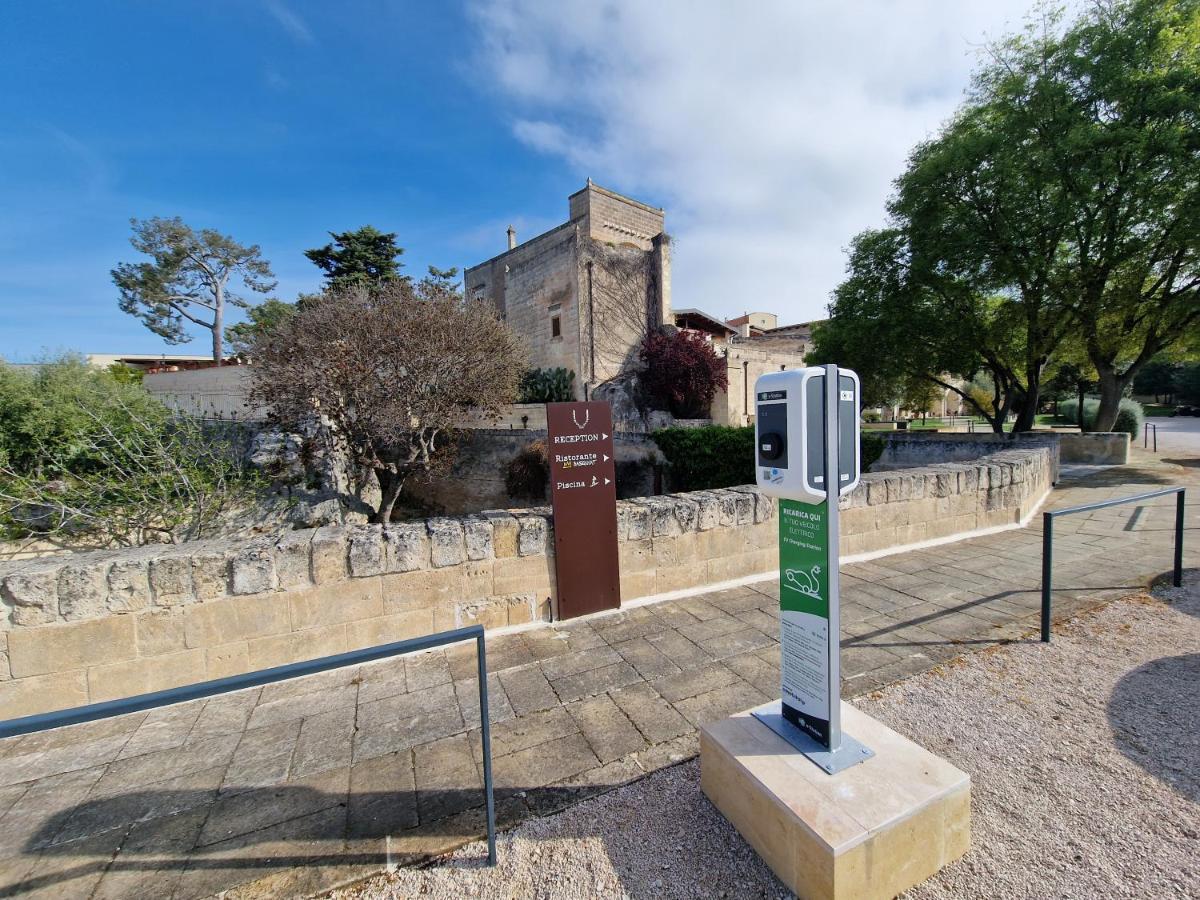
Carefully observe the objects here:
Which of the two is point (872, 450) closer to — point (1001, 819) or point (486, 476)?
point (486, 476)

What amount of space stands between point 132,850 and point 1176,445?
24.9 m

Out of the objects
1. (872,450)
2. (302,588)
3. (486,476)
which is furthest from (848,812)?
(486,476)

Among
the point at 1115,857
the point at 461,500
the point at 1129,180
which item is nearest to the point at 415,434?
the point at 461,500

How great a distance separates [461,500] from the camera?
1490 centimetres

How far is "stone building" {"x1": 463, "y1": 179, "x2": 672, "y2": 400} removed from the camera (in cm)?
2052

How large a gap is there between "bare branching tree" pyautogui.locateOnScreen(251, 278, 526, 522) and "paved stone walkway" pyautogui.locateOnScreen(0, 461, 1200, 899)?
25.8 ft

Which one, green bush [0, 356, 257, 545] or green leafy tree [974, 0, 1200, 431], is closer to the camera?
green bush [0, 356, 257, 545]

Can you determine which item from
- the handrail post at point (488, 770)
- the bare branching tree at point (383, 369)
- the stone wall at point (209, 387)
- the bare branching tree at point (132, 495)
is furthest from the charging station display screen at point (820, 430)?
the stone wall at point (209, 387)

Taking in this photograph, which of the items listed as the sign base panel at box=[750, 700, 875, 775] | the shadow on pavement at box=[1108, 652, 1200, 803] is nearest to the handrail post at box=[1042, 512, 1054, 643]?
the shadow on pavement at box=[1108, 652, 1200, 803]

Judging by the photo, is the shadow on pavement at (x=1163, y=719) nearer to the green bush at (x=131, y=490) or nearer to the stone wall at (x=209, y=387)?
the green bush at (x=131, y=490)

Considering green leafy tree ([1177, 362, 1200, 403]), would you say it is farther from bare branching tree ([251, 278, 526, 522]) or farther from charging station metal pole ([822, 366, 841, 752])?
charging station metal pole ([822, 366, 841, 752])

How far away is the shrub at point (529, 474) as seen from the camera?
13.9 m

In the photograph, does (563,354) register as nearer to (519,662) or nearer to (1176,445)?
(519,662)

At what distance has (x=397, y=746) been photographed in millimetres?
2424
